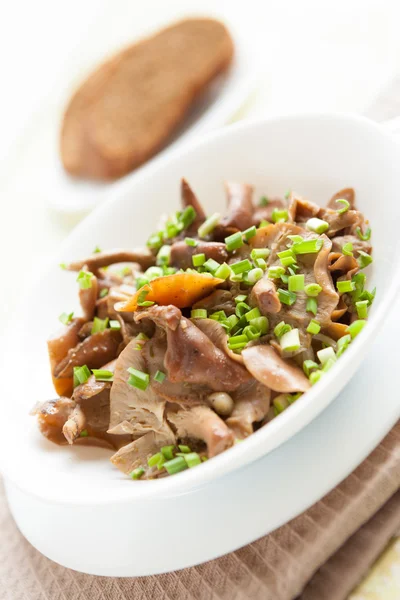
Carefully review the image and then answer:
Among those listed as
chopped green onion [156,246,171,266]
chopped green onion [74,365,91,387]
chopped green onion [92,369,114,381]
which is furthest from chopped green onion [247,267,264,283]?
chopped green onion [74,365,91,387]

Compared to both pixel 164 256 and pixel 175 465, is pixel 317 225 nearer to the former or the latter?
pixel 164 256

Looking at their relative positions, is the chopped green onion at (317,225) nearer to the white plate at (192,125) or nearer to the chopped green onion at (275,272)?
the chopped green onion at (275,272)

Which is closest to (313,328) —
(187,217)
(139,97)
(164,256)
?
(164,256)

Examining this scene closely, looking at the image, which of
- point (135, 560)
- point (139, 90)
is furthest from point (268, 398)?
point (139, 90)

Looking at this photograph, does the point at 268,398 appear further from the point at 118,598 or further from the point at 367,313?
the point at 118,598

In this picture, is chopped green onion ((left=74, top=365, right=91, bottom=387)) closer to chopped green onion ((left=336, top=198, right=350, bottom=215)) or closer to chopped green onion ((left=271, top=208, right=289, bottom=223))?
chopped green onion ((left=271, top=208, right=289, bottom=223))

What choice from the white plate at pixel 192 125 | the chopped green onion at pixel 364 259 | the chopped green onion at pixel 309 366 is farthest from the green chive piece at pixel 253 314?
the white plate at pixel 192 125
